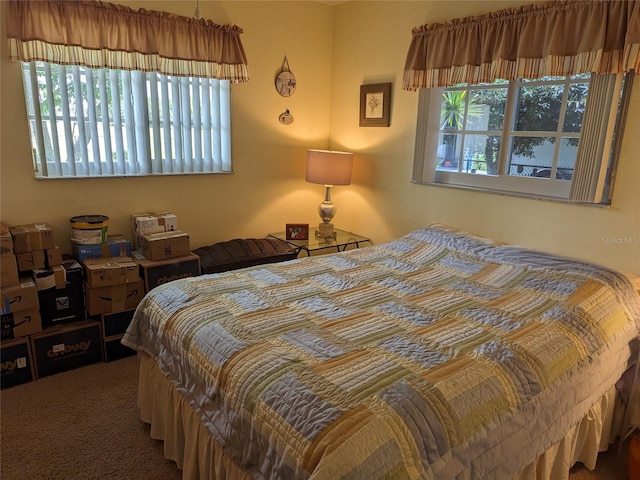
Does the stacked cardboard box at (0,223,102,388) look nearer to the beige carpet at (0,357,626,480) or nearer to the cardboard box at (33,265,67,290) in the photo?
the cardboard box at (33,265,67,290)

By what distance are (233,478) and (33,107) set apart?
8.06 feet

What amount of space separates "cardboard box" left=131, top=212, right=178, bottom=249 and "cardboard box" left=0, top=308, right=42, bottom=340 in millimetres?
772

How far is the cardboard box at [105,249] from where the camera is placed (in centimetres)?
273

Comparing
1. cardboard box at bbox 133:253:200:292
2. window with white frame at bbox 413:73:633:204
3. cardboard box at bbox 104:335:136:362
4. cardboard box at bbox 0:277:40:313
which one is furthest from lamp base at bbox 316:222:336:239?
cardboard box at bbox 0:277:40:313

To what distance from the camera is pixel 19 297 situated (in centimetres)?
235

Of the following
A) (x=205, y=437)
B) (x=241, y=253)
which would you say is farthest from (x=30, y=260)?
(x=205, y=437)

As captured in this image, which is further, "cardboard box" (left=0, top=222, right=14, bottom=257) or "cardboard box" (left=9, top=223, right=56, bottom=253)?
"cardboard box" (left=9, top=223, right=56, bottom=253)

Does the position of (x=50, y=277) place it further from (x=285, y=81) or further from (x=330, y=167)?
(x=285, y=81)

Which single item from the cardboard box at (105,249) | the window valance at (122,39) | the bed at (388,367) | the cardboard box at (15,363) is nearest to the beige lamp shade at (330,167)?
the window valance at (122,39)

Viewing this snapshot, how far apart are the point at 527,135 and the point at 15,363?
10.8 ft

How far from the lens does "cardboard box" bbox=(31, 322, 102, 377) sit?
2514 millimetres

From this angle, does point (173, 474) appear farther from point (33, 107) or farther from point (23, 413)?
point (33, 107)

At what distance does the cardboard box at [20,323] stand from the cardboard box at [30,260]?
0.25 m

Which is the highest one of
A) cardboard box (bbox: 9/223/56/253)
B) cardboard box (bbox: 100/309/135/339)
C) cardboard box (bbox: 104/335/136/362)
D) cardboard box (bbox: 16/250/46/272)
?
cardboard box (bbox: 9/223/56/253)
